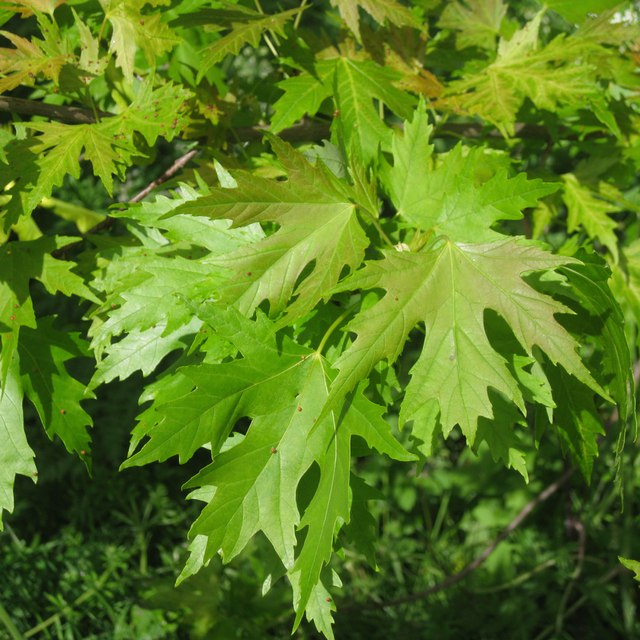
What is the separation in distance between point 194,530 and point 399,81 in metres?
0.90

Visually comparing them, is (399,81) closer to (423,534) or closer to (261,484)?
(261,484)

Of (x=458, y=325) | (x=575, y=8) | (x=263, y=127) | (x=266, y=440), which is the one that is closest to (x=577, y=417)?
(x=458, y=325)

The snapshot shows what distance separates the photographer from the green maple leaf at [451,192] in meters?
1.14

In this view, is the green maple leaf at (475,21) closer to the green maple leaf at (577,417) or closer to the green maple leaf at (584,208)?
the green maple leaf at (584,208)

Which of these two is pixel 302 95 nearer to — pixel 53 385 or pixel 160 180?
pixel 160 180

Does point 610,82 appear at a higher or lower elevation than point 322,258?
lower

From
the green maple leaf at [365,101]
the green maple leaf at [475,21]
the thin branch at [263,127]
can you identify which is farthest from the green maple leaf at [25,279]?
Answer: the green maple leaf at [475,21]

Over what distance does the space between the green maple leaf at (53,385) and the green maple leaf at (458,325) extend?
0.54 m

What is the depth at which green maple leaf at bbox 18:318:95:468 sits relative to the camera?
4.25 feet

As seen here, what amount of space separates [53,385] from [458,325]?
Result: 70cm

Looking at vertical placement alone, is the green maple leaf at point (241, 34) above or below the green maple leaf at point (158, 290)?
above

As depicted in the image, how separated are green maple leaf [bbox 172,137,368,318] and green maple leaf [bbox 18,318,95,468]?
391 mm

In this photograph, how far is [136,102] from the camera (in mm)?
1316

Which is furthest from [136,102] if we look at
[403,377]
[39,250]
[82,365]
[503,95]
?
[403,377]
